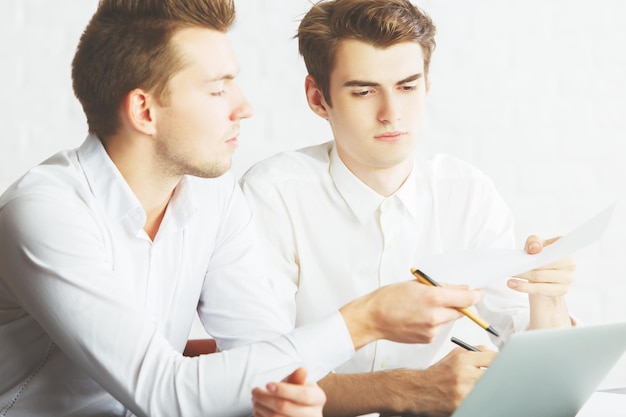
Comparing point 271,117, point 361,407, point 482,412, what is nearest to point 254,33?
point 271,117

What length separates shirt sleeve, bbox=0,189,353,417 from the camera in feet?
4.61

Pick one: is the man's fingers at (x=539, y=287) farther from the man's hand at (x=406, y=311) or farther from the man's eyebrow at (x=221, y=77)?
the man's eyebrow at (x=221, y=77)

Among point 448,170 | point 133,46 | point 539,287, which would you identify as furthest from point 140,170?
point 448,170

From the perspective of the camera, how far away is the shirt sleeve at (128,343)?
1.41 meters

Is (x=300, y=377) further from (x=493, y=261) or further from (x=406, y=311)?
(x=493, y=261)

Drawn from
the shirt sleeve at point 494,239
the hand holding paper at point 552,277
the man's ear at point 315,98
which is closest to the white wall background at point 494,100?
the man's ear at point 315,98

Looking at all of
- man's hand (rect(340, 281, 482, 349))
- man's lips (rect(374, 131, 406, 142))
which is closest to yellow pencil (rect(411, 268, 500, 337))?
man's hand (rect(340, 281, 482, 349))

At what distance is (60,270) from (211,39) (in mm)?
519

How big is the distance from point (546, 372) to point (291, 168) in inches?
42.9

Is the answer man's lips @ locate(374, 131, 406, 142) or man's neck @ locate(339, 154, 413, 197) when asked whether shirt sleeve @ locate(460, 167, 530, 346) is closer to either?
man's neck @ locate(339, 154, 413, 197)

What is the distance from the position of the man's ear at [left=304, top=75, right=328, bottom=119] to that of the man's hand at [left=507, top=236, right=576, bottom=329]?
0.69 m

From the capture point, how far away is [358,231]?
88.3 inches

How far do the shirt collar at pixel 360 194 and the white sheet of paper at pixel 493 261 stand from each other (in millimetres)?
646

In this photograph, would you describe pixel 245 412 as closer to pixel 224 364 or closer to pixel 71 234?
pixel 224 364
